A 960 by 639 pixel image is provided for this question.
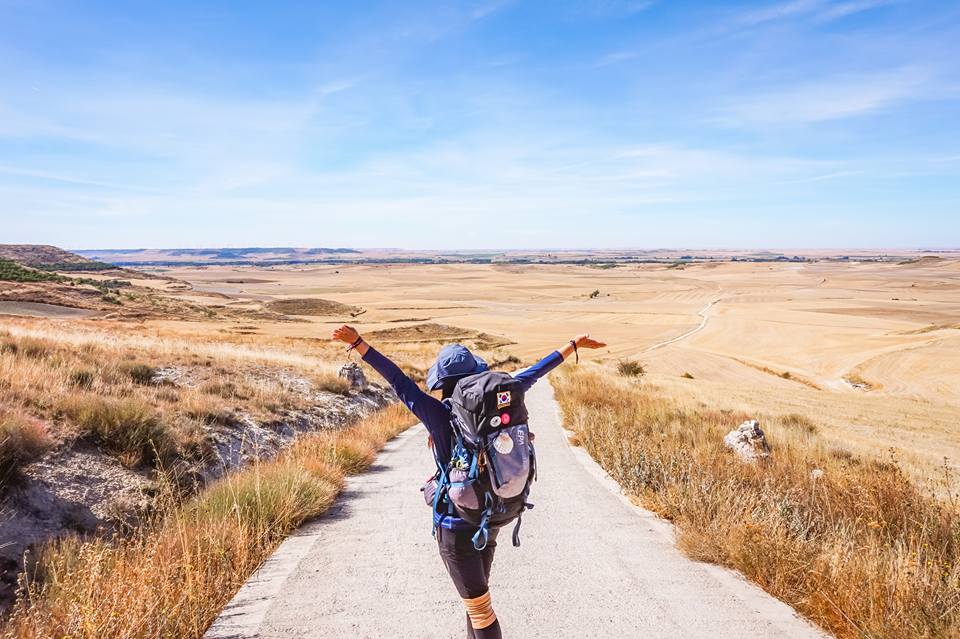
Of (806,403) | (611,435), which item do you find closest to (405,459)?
(611,435)

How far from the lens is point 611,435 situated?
9.81m

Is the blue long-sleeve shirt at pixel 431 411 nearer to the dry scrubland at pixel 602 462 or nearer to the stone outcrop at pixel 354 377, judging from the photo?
the dry scrubland at pixel 602 462

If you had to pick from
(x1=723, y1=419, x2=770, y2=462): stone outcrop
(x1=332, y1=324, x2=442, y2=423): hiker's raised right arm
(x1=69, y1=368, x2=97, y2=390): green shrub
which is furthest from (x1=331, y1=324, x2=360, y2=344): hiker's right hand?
(x1=723, y1=419, x2=770, y2=462): stone outcrop

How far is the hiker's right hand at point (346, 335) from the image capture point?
3.79 m

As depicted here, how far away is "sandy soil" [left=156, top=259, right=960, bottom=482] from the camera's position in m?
20.9

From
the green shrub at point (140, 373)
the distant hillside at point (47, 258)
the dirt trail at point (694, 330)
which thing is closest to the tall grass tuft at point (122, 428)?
the green shrub at point (140, 373)

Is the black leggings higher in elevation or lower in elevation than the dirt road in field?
higher

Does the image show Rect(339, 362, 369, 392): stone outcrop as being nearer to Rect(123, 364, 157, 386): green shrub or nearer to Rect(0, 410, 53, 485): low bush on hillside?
Rect(123, 364, 157, 386): green shrub

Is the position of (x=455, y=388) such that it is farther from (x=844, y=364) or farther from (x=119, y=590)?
(x=844, y=364)

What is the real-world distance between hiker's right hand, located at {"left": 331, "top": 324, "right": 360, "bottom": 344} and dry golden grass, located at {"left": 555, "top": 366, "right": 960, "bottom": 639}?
3661 millimetres

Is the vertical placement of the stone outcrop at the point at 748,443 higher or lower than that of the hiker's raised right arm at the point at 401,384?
lower

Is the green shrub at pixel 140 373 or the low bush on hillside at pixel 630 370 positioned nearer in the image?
the green shrub at pixel 140 373

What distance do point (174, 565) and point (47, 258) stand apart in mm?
195286

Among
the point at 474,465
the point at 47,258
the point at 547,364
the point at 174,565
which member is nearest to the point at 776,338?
the point at 547,364
